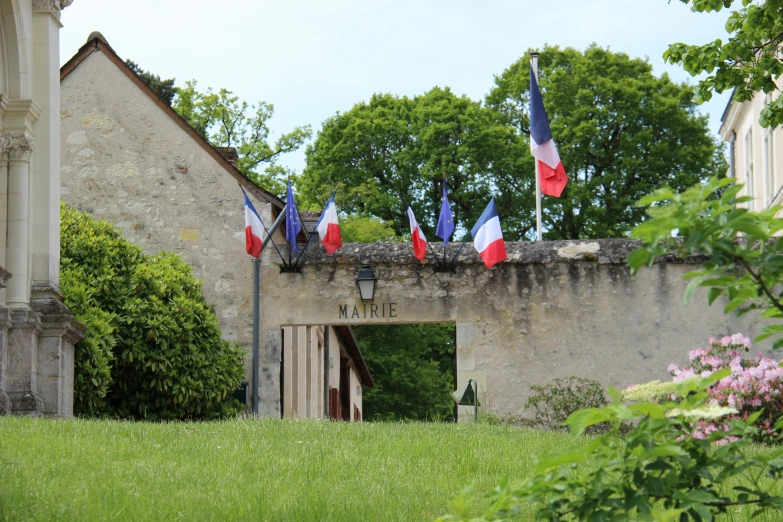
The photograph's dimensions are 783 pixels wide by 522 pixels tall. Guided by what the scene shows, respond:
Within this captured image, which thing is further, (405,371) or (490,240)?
(405,371)

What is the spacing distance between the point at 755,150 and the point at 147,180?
575 inches

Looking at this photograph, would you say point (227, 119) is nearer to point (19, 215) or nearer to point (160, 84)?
point (160, 84)

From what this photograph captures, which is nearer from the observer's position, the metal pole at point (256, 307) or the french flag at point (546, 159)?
the metal pole at point (256, 307)

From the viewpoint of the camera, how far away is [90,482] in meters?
6.14

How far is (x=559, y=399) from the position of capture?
1357 cm

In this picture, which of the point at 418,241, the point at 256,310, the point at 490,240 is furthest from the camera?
the point at 256,310

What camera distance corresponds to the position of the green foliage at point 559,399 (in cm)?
1342

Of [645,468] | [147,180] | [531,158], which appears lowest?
[645,468]

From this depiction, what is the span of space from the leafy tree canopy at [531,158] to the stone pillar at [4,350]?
21.0 m


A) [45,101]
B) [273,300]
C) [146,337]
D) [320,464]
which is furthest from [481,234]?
[320,464]

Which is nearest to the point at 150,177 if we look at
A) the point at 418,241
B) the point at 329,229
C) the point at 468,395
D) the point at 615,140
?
the point at 329,229

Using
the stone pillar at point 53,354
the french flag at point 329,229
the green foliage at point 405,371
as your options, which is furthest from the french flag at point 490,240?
the green foliage at point 405,371

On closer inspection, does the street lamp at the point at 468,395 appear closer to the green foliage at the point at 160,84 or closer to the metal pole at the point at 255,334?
the metal pole at the point at 255,334

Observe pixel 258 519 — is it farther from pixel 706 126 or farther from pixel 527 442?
pixel 706 126
